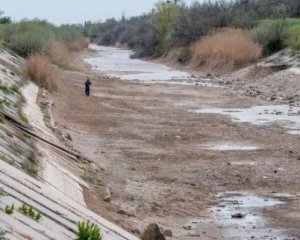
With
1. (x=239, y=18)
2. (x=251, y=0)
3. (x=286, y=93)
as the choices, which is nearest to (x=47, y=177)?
(x=286, y=93)

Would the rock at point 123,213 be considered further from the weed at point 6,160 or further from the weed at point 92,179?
the weed at point 92,179

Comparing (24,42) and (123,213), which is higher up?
(123,213)

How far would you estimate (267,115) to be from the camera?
31.1m

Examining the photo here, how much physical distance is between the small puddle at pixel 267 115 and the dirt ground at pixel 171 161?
0.59 m

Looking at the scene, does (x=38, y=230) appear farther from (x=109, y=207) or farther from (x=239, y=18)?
(x=239, y=18)

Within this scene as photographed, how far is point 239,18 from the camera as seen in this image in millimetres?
71938

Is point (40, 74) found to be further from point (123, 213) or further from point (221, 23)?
point (221, 23)

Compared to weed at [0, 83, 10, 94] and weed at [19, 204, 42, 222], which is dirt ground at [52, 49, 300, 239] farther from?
weed at [19, 204, 42, 222]

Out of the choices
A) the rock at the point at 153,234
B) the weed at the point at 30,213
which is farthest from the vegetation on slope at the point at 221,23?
the weed at the point at 30,213

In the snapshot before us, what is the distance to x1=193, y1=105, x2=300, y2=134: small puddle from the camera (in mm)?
27992

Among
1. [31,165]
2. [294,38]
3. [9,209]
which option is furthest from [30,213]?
[294,38]

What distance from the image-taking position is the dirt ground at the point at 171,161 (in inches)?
575

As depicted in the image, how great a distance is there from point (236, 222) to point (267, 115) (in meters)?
17.6

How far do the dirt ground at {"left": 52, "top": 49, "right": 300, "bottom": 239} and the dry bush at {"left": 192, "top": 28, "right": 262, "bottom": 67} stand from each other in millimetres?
22354
